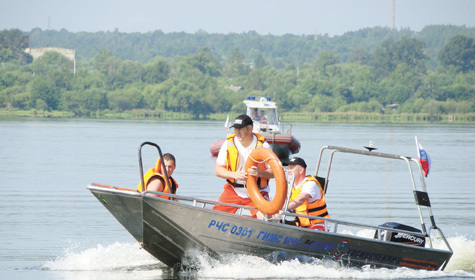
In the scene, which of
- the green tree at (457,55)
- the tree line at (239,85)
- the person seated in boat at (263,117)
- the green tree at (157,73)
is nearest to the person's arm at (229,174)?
the person seated in boat at (263,117)

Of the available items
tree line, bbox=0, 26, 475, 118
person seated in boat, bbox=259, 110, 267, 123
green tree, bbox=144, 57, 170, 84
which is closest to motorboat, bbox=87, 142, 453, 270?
person seated in boat, bbox=259, 110, 267, 123

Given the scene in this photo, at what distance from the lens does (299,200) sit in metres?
9.48

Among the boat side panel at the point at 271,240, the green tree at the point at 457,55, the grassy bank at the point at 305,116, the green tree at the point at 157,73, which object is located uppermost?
the green tree at the point at 457,55

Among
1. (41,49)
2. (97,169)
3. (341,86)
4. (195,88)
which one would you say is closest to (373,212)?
(97,169)

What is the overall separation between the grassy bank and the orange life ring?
313 feet

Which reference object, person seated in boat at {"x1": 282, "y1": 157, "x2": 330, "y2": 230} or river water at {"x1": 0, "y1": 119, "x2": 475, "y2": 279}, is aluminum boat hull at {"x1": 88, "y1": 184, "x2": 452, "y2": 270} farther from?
person seated in boat at {"x1": 282, "y1": 157, "x2": 330, "y2": 230}

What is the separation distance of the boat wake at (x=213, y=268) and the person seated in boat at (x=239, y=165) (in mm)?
733

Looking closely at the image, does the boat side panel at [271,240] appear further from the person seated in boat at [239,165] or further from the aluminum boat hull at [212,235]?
the person seated in boat at [239,165]

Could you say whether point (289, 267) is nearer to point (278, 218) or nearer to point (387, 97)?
point (278, 218)

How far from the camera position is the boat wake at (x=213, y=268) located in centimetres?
952

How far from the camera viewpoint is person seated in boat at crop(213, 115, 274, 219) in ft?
29.5

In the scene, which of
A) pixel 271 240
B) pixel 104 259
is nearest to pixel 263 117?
pixel 104 259

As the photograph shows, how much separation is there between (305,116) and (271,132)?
75650 mm

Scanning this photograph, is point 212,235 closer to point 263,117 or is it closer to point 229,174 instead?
point 229,174
